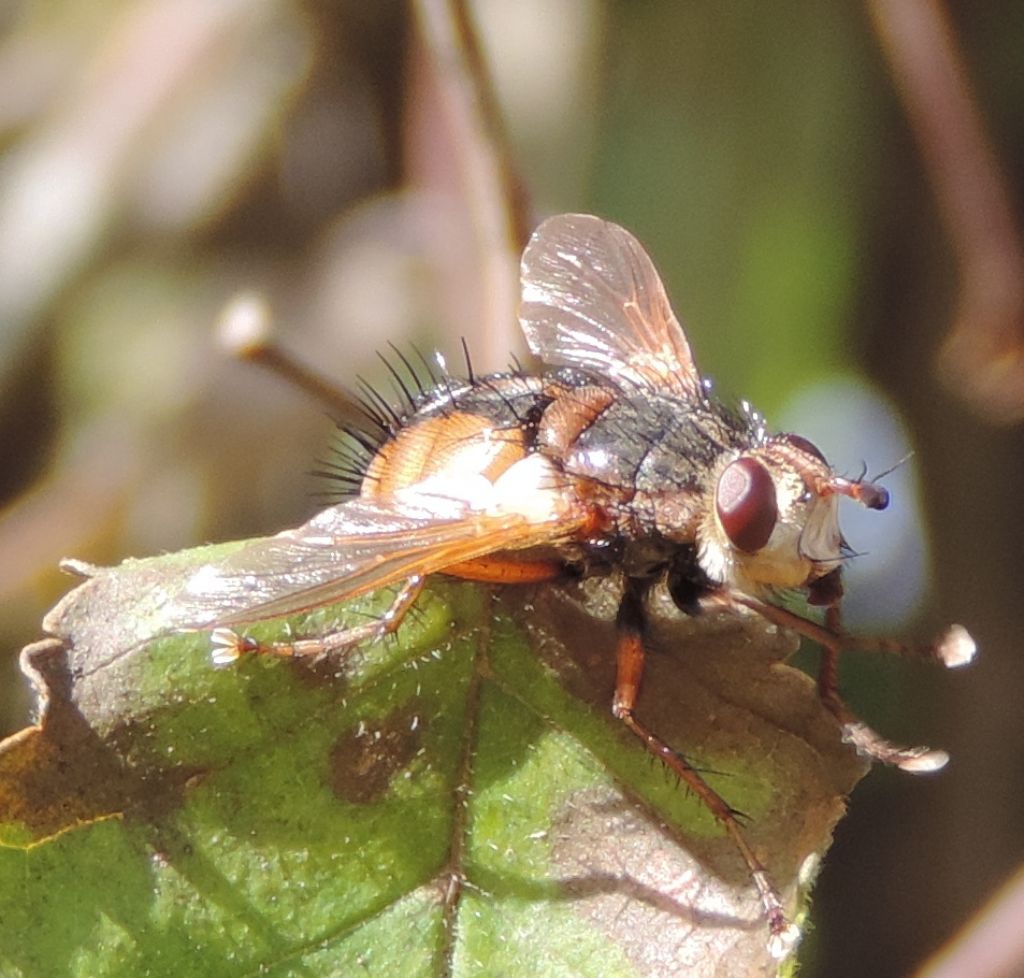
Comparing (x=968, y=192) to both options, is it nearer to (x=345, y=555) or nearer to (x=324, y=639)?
(x=345, y=555)

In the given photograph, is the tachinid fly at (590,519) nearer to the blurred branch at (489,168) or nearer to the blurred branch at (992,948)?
the blurred branch at (489,168)

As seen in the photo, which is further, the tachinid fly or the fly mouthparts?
the fly mouthparts

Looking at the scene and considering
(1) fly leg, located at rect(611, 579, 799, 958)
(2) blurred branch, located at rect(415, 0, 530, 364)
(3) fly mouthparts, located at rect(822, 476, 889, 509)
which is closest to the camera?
(1) fly leg, located at rect(611, 579, 799, 958)

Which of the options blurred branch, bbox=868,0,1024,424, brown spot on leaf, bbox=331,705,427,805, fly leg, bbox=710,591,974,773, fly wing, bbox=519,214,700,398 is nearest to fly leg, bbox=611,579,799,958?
fly leg, bbox=710,591,974,773

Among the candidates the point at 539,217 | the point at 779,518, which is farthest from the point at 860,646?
the point at 539,217

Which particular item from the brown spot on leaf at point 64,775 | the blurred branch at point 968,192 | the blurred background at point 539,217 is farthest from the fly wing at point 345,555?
the blurred branch at point 968,192

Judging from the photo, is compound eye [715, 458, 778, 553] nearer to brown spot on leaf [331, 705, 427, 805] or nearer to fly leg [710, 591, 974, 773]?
fly leg [710, 591, 974, 773]

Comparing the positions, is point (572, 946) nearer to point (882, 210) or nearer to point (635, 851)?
point (635, 851)

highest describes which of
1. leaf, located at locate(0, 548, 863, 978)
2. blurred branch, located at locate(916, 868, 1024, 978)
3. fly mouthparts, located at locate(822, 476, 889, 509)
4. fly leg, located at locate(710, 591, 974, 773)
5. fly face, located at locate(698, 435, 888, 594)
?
fly mouthparts, located at locate(822, 476, 889, 509)
